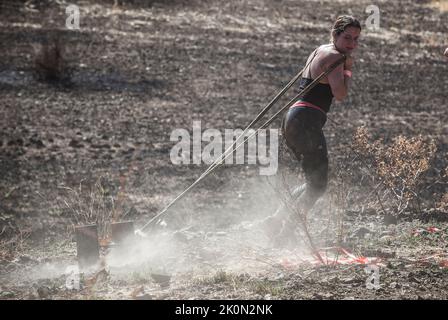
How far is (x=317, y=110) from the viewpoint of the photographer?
5.25m

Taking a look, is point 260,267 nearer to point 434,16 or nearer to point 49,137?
point 49,137

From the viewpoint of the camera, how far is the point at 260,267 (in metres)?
5.02

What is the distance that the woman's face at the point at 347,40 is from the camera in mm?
5045

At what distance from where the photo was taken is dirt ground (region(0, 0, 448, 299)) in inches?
191

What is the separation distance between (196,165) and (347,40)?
4.12m

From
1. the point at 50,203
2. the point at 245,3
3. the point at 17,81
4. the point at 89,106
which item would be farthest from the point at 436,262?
the point at 245,3

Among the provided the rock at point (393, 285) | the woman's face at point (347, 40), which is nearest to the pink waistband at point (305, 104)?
the woman's face at point (347, 40)

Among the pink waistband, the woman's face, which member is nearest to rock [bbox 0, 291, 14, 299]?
the pink waistband

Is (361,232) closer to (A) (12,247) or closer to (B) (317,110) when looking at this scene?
(B) (317,110)

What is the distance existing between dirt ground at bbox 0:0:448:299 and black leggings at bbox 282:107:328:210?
9.6 inches

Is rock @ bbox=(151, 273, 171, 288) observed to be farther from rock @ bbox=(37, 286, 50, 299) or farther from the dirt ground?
rock @ bbox=(37, 286, 50, 299)

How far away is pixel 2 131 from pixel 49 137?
0.74 metres

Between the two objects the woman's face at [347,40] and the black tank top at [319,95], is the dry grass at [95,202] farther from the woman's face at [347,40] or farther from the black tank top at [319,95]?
the woman's face at [347,40]

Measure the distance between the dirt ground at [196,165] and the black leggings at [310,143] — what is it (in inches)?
9.6
